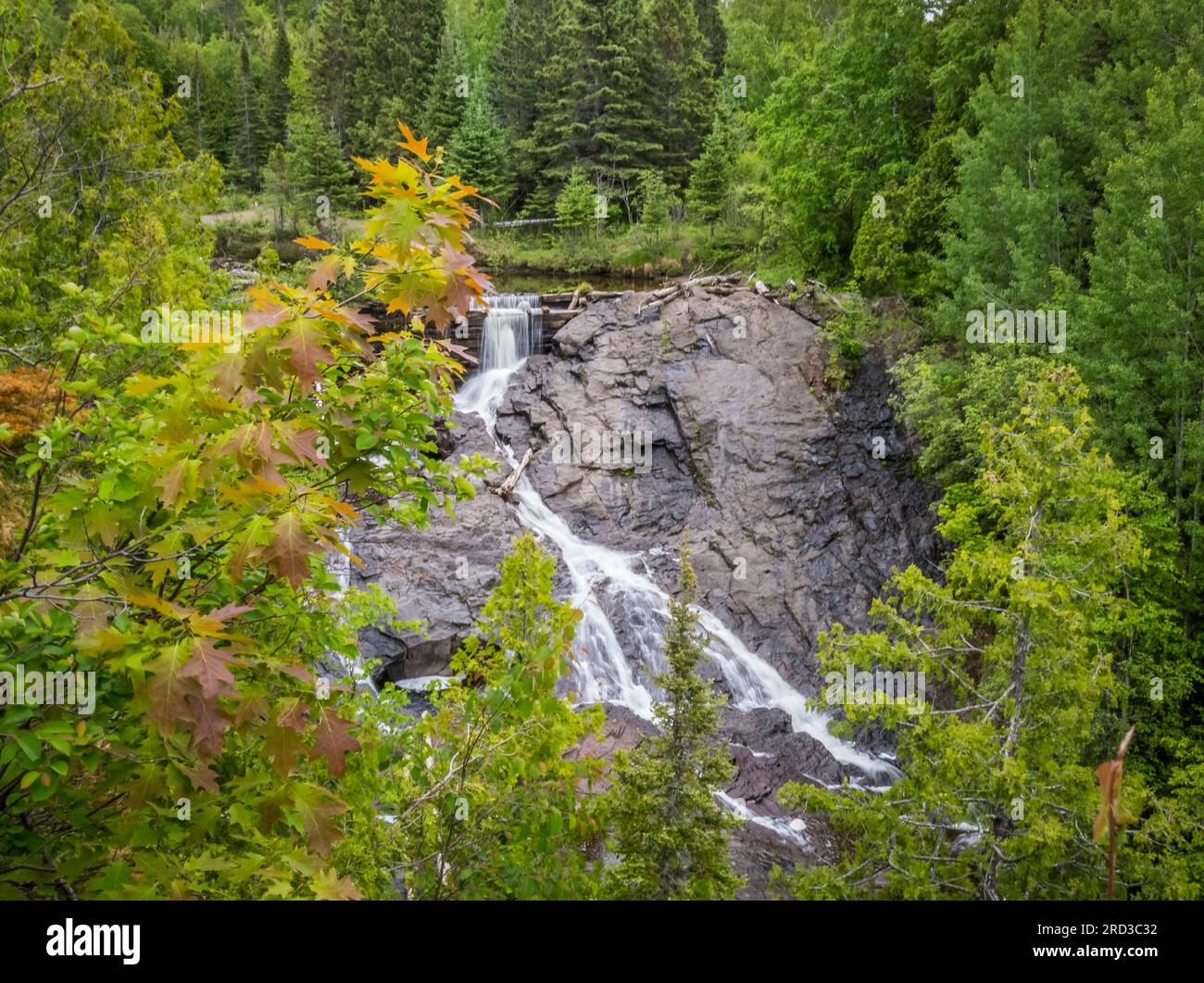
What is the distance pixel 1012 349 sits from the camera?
15633 millimetres

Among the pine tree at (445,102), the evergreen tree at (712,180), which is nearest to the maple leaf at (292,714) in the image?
the evergreen tree at (712,180)

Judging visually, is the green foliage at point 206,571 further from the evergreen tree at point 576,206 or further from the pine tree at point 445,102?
the pine tree at point 445,102

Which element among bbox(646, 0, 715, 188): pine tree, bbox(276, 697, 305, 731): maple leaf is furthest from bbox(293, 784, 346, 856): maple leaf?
bbox(646, 0, 715, 188): pine tree

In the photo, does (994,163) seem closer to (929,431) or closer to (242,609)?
(929,431)

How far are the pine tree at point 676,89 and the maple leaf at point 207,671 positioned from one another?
4250cm

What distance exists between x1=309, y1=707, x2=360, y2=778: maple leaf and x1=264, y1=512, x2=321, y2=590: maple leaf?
54 centimetres

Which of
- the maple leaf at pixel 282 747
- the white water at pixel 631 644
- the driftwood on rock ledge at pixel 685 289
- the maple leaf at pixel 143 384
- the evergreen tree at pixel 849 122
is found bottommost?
the white water at pixel 631 644

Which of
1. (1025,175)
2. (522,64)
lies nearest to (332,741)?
(1025,175)

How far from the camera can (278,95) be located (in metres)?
52.5

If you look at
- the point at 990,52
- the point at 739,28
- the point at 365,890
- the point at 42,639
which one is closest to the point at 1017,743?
the point at 365,890

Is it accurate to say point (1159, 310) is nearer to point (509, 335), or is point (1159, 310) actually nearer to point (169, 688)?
point (169, 688)

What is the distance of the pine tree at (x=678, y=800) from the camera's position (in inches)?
250

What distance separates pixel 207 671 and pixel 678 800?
203 inches
